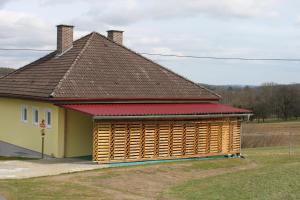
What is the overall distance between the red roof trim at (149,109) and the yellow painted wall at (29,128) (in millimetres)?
1239

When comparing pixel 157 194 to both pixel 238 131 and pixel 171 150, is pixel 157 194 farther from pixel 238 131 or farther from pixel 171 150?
pixel 238 131

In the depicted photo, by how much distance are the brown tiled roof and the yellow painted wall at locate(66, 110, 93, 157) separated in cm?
112

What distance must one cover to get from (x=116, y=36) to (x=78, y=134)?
29.4 feet

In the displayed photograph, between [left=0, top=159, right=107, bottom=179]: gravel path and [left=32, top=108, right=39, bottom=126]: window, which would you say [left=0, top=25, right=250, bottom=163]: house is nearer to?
[left=32, top=108, right=39, bottom=126]: window

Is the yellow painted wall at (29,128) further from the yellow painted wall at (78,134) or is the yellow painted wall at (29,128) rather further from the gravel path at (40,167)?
the gravel path at (40,167)

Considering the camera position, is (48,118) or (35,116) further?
(35,116)

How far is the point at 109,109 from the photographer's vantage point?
21.3 meters

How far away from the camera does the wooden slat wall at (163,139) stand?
20.3m

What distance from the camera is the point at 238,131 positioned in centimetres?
2402

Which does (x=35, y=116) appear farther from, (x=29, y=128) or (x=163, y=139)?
(x=163, y=139)

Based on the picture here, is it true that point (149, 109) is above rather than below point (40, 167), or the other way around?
above

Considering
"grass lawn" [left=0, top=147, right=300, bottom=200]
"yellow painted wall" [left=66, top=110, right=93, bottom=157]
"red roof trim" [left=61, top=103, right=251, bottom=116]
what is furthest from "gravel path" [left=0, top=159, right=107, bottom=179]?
"red roof trim" [left=61, top=103, right=251, bottom=116]

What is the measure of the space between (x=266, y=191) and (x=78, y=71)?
450 inches

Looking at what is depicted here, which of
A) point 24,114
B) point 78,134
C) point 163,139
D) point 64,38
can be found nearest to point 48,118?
point 78,134
